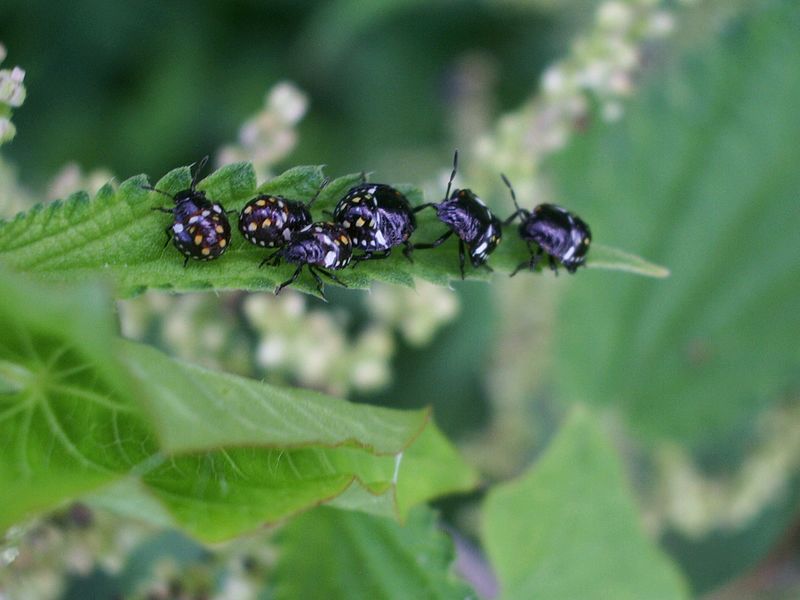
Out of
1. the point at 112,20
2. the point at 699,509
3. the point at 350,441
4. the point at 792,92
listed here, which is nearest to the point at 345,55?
the point at 112,20

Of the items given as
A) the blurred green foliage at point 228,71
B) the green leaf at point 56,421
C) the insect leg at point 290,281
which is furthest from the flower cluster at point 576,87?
the blurred green foliage at point 228,71

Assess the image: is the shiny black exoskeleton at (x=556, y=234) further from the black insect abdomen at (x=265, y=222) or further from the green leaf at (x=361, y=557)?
the green leaf at (x=361, y=557)

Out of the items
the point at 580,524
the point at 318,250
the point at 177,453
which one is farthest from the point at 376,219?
the point at 580,524

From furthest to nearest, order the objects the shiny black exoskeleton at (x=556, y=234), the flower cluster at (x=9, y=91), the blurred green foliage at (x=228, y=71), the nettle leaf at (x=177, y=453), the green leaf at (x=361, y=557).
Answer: the blurred green foliage at (x=228, y=71)
the shiny black exoskeleton at (x=556, y=234)
the green leaf at (x=361, y=557)
the flower cluster at (x=9, y=91)
the nettle leaf at (x=177, y=453)

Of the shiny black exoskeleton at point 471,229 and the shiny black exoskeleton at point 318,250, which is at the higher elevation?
the shiny black exoskeleton at point 318,250

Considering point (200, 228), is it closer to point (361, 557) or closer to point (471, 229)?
point (471, 229)
